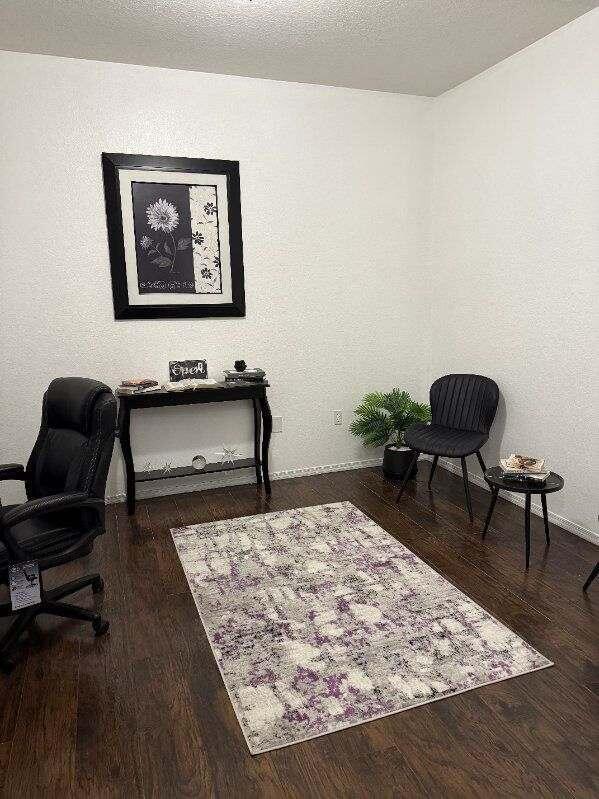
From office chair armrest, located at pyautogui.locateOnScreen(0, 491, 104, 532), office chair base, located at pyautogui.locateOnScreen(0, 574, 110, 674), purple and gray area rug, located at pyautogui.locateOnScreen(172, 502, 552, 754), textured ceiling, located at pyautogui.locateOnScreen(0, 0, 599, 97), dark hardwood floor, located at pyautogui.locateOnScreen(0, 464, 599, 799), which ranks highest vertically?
textured ceiling, located at pyautogui.locateOnScreen(0, 0, 599, 97)

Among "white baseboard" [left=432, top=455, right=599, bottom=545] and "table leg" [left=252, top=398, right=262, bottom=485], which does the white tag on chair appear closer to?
"table leg" [left=252, top=398, right=262, bottom=485]

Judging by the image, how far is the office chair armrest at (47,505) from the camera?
6.91 feet

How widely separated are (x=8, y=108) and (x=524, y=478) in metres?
3.73

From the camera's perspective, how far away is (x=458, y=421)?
3.91 metres

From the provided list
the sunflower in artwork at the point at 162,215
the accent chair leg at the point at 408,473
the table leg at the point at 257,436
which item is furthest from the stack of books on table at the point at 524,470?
the sunflower in artwork at the point at 162,215

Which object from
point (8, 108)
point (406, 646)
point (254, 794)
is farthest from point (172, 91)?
point (254, 794)

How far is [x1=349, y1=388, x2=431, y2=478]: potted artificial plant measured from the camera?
4.27 m

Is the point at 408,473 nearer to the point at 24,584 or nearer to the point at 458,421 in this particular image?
the point at 458,421

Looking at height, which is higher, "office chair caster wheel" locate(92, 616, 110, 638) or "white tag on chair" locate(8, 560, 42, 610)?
"white tag on chair" locate(8, 560, 42, 610)

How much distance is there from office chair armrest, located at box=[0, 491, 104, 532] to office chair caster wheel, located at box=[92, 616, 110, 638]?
488 millimetres

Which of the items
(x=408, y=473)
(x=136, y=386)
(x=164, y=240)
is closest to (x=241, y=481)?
(x=136, y=386)

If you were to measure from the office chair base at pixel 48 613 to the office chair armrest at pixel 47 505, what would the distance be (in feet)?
1.53

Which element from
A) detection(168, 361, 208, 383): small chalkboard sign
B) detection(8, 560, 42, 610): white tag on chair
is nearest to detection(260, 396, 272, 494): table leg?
detection(168, 361, 208, 383): small chalkboard sign

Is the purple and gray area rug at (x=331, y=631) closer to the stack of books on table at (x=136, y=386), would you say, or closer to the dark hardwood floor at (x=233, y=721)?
the dark hardwood floor at (x=233, y=721)
